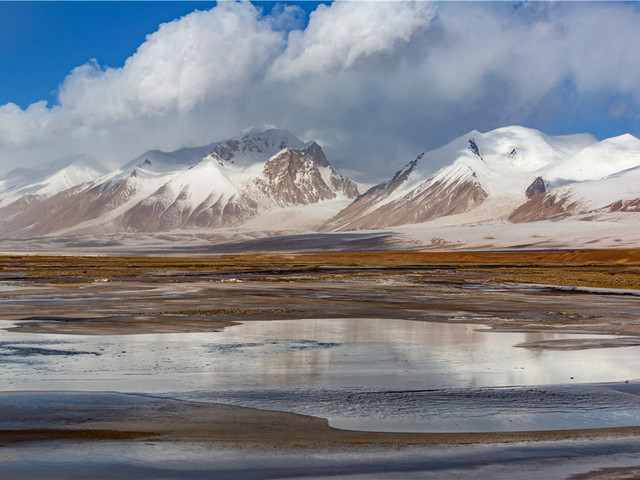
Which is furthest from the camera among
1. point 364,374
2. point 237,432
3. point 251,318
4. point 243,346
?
point 251,318

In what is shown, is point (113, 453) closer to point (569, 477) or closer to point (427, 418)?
point (427, 418)

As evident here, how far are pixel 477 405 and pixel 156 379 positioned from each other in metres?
6.40

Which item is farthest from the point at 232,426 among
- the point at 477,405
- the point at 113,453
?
the point at 477,405

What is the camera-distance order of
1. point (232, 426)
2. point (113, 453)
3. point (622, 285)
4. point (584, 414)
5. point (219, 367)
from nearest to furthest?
point (113, 453), point (232, 426), point (584, 414), point (219, 367), point (622, 285)

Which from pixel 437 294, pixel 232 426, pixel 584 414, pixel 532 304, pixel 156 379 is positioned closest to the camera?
pixel 232 426

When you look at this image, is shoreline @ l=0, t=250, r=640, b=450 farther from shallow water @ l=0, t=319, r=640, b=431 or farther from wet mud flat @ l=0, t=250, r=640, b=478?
shallow water @ l=0, t=319, r=640, b=431

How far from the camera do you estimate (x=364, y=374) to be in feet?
55.7

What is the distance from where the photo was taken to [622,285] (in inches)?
2190

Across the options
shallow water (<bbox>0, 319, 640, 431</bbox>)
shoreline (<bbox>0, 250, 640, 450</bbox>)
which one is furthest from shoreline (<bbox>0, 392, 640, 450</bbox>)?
shallow water (<bbox>0, 319, 640, 431</bbox>)

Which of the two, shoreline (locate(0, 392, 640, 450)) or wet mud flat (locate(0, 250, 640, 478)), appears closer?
shoreline (locate(0, 392, 640, 450))

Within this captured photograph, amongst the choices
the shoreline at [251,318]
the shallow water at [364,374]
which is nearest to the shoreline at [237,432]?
the shoreline at [251,318]

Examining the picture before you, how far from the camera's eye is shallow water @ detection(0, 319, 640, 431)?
1312 centimetres

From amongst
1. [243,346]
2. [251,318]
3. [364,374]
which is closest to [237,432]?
[364,374]

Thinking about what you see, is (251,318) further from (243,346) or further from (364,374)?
(364,374)
